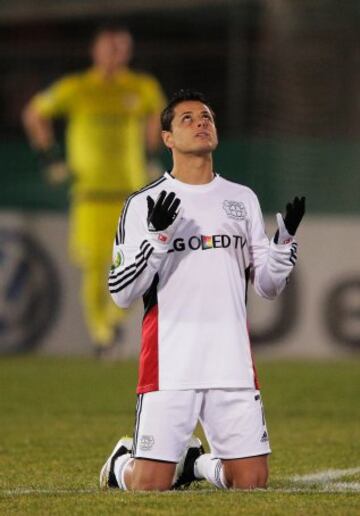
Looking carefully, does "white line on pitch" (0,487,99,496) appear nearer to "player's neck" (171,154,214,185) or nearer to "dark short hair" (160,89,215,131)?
"player's neck" (171,154,214,185)

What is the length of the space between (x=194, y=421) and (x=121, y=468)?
386 mm

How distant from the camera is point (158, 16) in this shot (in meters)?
16.3

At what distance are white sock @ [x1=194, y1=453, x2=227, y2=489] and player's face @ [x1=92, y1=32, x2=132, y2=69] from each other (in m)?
8.74

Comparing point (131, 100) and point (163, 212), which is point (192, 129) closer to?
point (163, 212)

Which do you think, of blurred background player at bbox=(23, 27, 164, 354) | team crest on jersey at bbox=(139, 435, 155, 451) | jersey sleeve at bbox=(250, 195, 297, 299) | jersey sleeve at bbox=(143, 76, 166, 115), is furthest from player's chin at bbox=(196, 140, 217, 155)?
jersey sleeve at bbox=(143, 76, 166, 115)

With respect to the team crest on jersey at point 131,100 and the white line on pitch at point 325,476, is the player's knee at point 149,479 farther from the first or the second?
the team crest on jersey at point 131,100

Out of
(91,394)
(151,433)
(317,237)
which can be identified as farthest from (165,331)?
(317,237)

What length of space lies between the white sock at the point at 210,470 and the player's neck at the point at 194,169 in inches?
45.1

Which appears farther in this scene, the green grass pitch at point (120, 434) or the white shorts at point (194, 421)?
the white shorts at point (194, 421)

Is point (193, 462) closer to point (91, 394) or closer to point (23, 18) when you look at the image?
point (91, 394)

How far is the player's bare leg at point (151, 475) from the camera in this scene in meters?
6.76

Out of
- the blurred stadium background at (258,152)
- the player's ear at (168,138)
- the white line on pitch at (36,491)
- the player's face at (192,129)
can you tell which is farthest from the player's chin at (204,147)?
the blurred stadium background at (258,152)

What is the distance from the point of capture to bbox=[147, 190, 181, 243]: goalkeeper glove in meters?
6.55

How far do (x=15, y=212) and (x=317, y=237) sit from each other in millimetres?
2776
